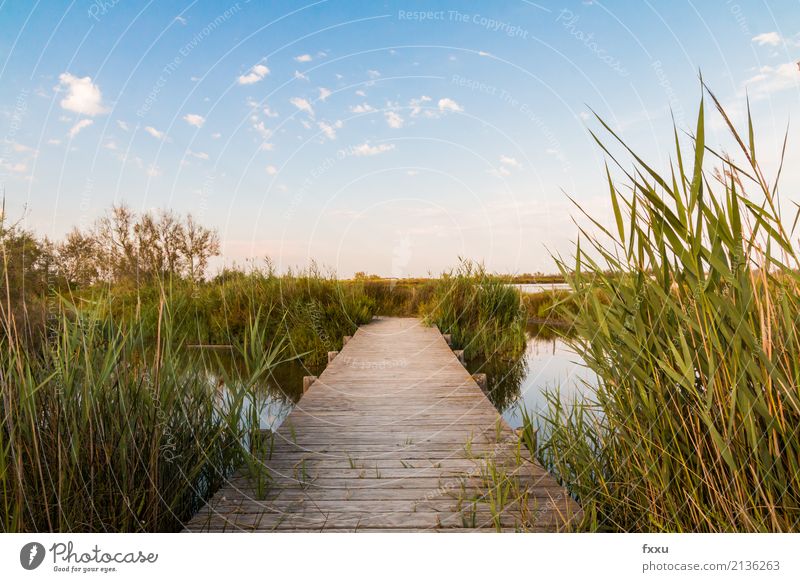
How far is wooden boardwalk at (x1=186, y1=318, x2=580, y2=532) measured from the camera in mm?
1918

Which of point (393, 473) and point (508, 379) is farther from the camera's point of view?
point (508, 379)

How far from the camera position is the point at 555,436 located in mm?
2518

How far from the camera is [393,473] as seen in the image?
2.43m

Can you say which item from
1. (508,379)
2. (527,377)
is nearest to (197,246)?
(508,379)

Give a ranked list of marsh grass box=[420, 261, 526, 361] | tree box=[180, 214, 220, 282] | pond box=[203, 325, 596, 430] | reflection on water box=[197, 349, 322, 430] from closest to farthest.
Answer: tree box=[180, 214, 220, 282] < reflection on water box=[197, 349, 322, 430] < pond box=[203, 325, 596, 430] < marsh grass box=[420, 261, 526, 361]

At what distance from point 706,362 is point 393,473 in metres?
1.65

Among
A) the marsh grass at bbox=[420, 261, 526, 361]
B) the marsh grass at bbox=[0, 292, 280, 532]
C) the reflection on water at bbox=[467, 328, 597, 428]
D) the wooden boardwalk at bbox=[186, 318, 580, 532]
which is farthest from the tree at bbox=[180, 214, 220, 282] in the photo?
the marsh grass at bbox=[420, 261, 526, 361]

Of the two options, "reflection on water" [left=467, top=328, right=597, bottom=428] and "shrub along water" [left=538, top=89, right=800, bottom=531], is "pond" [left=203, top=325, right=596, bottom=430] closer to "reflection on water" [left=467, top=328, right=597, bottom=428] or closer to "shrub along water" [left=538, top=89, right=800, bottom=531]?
"reflection on water" [left=467, top=328, right=597, bottom=428]

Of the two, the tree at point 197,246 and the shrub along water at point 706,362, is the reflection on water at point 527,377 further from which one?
the tree at point 197,246

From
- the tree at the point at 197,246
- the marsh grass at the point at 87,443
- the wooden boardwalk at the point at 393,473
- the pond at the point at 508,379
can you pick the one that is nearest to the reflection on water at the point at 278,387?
the pond at the point at 508,379

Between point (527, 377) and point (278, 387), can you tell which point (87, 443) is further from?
point (527, 377)

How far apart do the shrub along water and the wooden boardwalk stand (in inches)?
16.0

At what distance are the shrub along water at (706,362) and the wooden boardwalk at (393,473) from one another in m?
0.41
